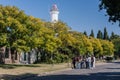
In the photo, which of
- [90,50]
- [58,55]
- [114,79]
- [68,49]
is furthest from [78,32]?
[114,79]

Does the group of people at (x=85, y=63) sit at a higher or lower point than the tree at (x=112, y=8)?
lower

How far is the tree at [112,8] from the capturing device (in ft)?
102

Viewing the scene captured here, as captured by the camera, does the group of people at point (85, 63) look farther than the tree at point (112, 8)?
Yes

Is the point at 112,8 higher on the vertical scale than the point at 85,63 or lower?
higher

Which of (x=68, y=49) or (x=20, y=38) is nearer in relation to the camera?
(x=20, y=38)

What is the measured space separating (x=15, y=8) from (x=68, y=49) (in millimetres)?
31835

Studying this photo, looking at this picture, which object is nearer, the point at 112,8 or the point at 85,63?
the point at 112,8

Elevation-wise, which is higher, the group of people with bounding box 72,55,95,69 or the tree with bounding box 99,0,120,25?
the tree with bounding box 99,0,120,25

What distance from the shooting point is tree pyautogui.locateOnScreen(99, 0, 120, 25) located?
31.2 m

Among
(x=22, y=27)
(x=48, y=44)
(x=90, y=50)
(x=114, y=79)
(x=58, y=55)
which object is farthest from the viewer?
(x=90, y=50)

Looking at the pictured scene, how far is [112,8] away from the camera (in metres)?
32.0

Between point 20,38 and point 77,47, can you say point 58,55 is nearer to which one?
point 77,47

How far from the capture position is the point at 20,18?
5700cm

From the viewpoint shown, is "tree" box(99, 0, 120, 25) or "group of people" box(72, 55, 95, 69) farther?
"group of people" box(72, 55, 95, 69)
